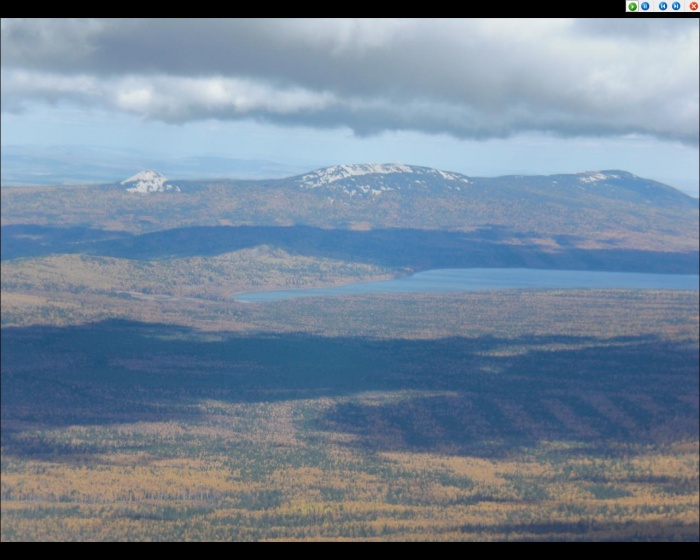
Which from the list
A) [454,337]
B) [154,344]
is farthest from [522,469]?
[154,344]

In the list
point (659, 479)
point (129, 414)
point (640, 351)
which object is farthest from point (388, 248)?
point (659, 479)
